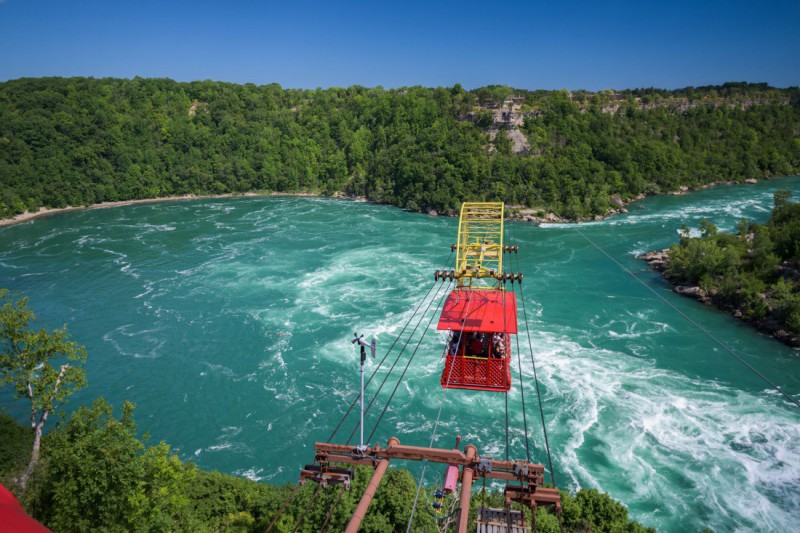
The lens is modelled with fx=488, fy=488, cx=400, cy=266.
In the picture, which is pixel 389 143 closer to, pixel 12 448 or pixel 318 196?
pixel 318 196

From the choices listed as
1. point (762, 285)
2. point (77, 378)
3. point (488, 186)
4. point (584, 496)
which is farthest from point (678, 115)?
point (77, 378)

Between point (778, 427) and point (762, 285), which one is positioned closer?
point (778, 427)

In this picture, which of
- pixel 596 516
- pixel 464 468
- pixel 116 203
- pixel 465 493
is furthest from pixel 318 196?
pixel 465 493

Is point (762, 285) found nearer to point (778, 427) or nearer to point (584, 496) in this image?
point (778, 427)

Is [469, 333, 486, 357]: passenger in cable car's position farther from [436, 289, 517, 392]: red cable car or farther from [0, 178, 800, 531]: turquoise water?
[0, 178, 800, 531]: turquoise water

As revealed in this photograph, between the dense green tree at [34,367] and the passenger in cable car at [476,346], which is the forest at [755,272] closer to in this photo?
the passenger in cable car at [476,346]

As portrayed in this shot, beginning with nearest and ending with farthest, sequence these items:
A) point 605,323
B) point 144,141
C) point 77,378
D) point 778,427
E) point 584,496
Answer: point 584,496 → point 77,378 → point 778,427 → point 605,323 → point 144,141
